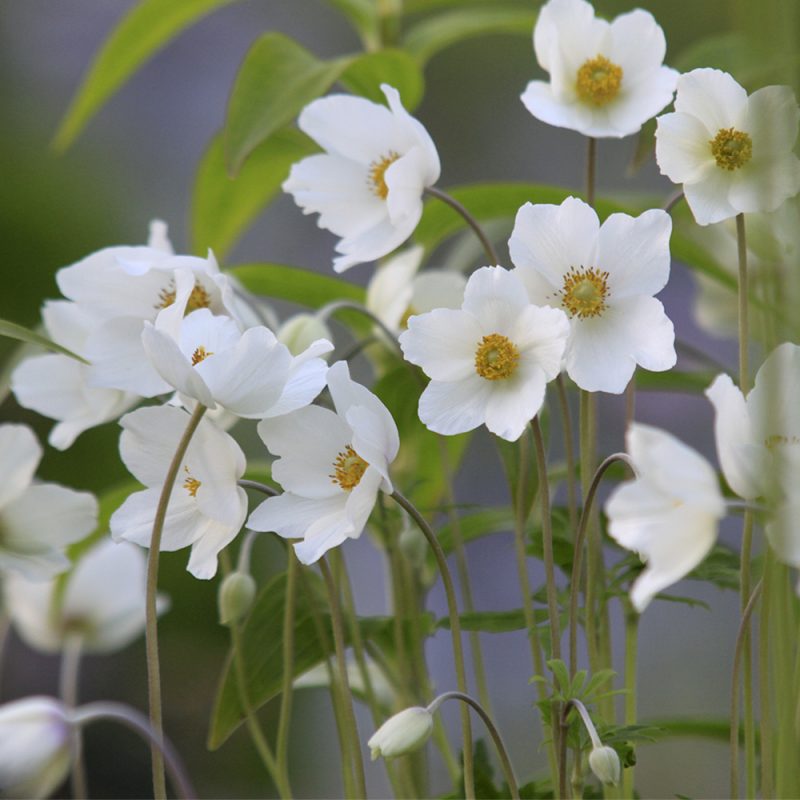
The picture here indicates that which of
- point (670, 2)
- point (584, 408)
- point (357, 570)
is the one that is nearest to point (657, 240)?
point (584, 408)

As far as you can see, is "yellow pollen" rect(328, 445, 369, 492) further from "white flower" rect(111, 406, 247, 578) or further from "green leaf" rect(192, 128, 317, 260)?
"green leaf" rect(192, 128, 317, 260)

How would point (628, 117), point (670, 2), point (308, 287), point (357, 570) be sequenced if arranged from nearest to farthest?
1. point (628, 117)
2. point (308, 287)
3. point (357, 570)
4. point (670, 2)

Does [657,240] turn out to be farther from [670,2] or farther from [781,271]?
[670,2]

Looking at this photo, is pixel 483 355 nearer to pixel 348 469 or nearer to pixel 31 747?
pixel 348 469

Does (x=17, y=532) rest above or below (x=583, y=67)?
below

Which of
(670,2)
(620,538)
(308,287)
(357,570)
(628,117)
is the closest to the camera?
(620,538)

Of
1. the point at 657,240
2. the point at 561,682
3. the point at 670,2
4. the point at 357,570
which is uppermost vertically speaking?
the point at 670,2
